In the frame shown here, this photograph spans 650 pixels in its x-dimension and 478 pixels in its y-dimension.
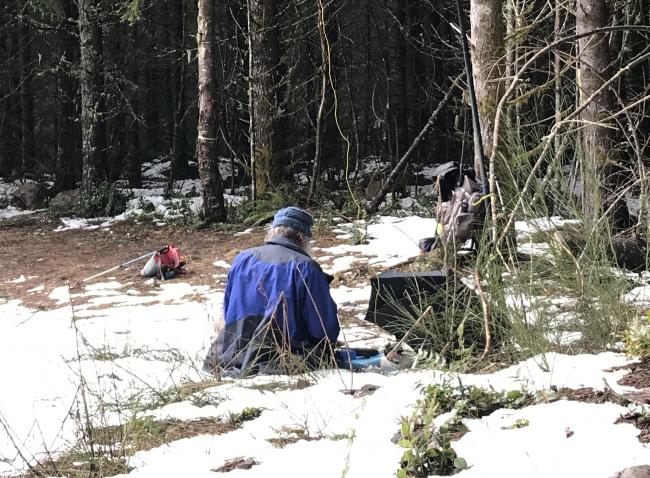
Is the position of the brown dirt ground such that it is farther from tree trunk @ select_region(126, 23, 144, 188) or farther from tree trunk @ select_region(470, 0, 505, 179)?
tree trunk @ select_region(126, 23, 144, 188)

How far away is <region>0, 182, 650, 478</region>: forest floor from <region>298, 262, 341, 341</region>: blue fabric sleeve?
39cm

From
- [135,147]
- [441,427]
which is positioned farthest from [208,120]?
[441,427]

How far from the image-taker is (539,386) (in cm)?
300

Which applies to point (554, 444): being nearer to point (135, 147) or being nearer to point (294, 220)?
point (294, 220)

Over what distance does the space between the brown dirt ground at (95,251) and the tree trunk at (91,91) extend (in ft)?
4.87

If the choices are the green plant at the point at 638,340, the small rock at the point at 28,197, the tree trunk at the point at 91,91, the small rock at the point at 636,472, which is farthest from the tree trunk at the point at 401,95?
the small rock at the point at 636,472

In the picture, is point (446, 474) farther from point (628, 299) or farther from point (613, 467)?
point (628, 299)

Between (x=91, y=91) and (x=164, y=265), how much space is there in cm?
655

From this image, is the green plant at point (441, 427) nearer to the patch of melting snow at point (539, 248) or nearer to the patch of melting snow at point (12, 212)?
the patch of melting snow at point (539, 248)

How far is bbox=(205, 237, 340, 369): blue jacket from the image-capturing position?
4336mm

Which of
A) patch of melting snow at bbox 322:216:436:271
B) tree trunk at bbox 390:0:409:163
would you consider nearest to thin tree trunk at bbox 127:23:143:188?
tree trunk at bbox 390:0:409:163

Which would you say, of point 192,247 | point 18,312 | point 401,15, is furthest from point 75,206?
point 401,15

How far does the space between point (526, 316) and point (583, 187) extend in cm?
102

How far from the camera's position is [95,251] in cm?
1009
